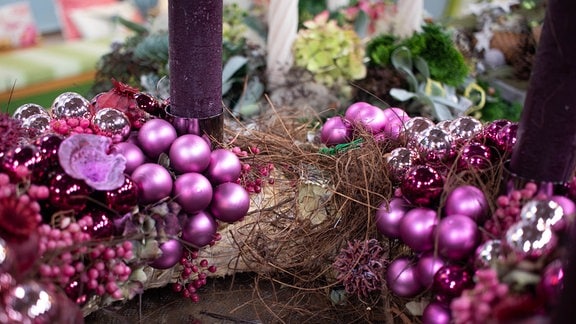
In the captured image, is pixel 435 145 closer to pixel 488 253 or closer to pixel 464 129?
pixel 464 129

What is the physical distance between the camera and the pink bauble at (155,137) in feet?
2.41

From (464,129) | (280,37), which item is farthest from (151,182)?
(280,37)

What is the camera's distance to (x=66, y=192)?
0.62 m

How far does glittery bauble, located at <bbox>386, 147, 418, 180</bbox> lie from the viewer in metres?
0.75

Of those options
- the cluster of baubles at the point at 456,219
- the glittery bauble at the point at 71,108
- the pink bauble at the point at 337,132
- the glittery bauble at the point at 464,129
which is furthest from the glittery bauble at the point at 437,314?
the glittery bauble at the point at 71,108

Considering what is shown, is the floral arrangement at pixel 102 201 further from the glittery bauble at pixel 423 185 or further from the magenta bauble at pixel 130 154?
the glittery bauble at pixel 423 185

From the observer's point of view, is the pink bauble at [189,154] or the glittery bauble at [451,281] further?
the pink bauble at [189,154]

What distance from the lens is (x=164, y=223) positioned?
68cm

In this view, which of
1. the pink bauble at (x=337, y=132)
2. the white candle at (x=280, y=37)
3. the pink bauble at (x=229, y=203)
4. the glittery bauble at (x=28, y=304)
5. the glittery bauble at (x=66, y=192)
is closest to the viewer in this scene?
the glittery bauble at (x=28, y=304)

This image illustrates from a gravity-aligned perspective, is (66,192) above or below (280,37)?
above

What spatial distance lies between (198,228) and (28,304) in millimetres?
228

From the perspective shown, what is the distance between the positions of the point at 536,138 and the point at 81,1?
2.89 meters

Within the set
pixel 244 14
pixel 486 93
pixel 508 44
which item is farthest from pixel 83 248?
pixel 508 44

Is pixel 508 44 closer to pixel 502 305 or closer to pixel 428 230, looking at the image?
pixel 428 230
